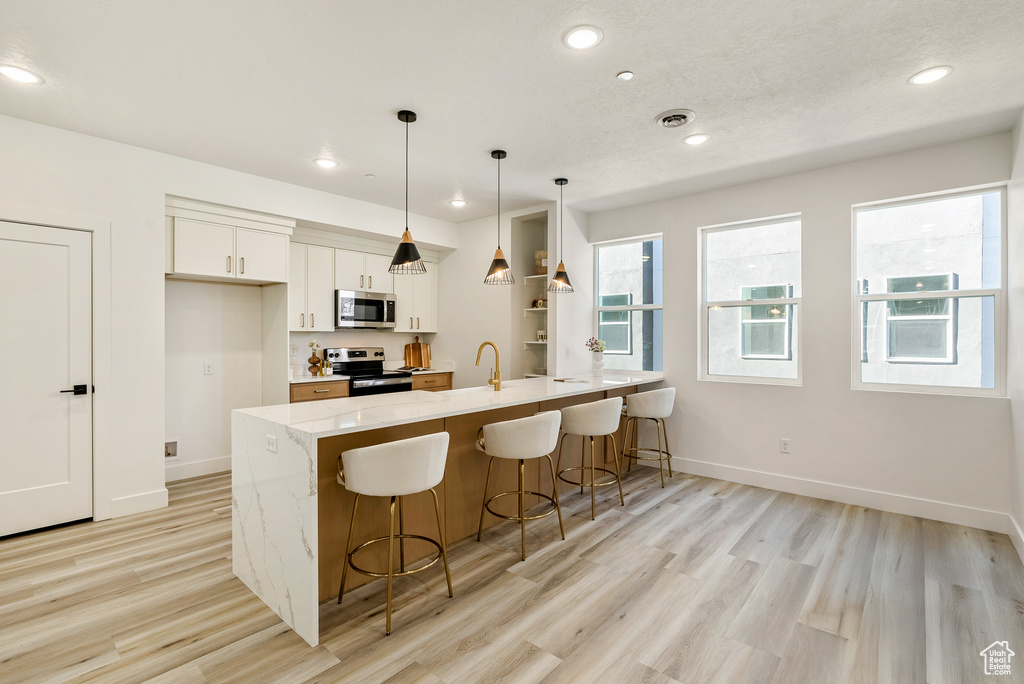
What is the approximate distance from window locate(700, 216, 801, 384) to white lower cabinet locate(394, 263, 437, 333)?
313cm

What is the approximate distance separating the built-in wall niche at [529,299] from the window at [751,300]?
1.63 meters

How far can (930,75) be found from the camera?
2523mm

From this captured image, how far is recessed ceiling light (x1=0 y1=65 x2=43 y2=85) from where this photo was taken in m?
2.49

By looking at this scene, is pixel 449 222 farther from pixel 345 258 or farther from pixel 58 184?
pixel 58 184

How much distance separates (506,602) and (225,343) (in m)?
3.76

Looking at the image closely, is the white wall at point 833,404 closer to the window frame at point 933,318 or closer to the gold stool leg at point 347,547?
the window frame at point 933,318

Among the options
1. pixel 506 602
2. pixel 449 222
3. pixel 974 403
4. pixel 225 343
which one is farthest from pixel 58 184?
pixel 974 403

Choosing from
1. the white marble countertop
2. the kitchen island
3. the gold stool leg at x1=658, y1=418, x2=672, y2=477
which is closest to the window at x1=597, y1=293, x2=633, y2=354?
the gold stool leg at x1=658, y1=418, x2=672, y2=477

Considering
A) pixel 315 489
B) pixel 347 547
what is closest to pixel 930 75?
pixel 315 489

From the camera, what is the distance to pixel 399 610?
7.45ft

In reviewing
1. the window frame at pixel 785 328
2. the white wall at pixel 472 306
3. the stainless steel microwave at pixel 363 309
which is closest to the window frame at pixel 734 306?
the window frame at pixel 785 328

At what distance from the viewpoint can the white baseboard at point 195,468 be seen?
431cm

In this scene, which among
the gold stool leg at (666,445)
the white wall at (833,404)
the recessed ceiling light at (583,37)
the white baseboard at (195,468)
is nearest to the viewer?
the recessed ceiling light at (583,37)

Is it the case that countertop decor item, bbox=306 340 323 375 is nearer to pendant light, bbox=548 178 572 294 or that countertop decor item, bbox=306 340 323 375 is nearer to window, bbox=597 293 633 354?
pendant light, bbox=548 178 572 294
